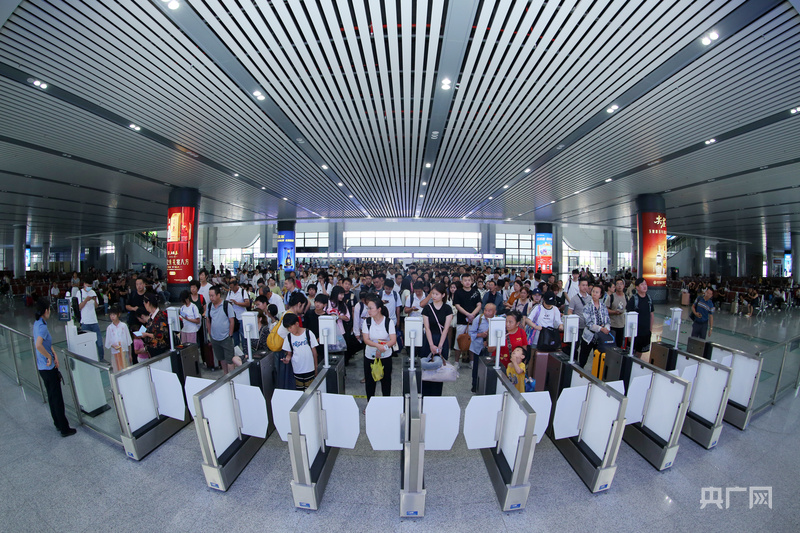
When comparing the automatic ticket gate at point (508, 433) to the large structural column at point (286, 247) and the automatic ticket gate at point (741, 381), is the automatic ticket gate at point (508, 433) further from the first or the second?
the large structural column at point (286, 247)

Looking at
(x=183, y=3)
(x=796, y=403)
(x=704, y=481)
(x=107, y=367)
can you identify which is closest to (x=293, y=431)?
(x=107, y=367)

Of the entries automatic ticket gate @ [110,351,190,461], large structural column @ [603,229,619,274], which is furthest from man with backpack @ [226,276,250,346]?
large structural column @ [603,229,619,274]

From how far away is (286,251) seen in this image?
25.6 meters

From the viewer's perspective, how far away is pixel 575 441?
12.3ft

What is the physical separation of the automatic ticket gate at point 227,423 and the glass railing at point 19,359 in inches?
135

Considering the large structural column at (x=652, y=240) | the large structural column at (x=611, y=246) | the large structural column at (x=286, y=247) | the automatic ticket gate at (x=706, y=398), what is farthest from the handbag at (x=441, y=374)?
the large structural column at (x=611, y=246)

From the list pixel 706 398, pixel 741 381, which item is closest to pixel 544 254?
pixel 741 381

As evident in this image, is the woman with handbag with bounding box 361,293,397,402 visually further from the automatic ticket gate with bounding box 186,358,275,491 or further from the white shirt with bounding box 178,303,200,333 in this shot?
the white shirt with bounding box 178,303,200,333

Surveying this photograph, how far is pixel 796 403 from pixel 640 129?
6246 millimetres

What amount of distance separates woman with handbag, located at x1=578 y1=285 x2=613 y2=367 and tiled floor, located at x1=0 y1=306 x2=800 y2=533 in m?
1.71

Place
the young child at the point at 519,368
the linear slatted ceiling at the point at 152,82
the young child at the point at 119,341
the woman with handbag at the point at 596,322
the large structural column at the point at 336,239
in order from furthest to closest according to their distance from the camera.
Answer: the large structural column at the point at 336,239, the woman with handbag at the point at 596,322, the young child at the point at 119,341, the linear slatted ceiling at the point at 152,82, the young child at the point at 519,368

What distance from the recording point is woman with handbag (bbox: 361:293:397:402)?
4.54 meters

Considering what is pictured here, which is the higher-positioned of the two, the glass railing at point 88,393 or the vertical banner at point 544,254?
the vertical banner at point 544,254

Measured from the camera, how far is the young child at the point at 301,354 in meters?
4.31
